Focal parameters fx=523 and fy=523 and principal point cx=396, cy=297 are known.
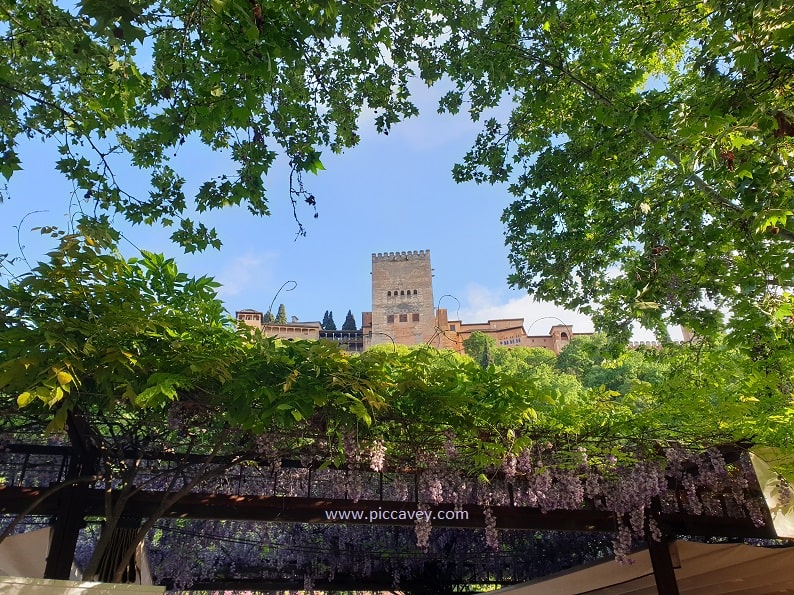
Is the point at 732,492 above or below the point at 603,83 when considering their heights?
below

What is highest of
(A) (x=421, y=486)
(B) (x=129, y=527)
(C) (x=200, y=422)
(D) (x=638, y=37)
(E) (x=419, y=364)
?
(D) (x=638, y=37)

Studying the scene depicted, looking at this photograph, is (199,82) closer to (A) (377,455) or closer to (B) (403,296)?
(A) (377,455)

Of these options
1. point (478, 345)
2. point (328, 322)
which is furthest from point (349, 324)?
point (478, 345)

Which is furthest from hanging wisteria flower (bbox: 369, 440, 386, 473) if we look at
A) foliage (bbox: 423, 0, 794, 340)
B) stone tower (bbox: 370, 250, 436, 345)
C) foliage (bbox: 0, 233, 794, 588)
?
stone tower (bbox: 370, 250, 436, 345)

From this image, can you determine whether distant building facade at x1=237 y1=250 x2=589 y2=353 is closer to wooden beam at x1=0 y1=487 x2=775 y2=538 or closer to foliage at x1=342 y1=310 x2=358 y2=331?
foliage at x1=342 y1=310 x2=358 y2=331

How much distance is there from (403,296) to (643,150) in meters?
55.3

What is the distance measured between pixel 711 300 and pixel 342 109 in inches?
181

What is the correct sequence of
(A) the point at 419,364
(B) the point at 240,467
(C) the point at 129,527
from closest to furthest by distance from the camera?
(A) the point at 419,364 → (C) the point at 129,527 → (B) the point at 240,467

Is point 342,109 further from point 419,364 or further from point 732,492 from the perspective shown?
point 732,492

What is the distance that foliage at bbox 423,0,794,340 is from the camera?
3670mm

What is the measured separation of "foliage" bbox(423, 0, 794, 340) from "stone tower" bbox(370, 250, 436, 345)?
50692 millimetres

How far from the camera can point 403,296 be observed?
61.1 metres

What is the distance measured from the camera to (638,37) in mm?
5262

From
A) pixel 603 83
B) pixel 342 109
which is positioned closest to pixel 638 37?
pixel 603 83
